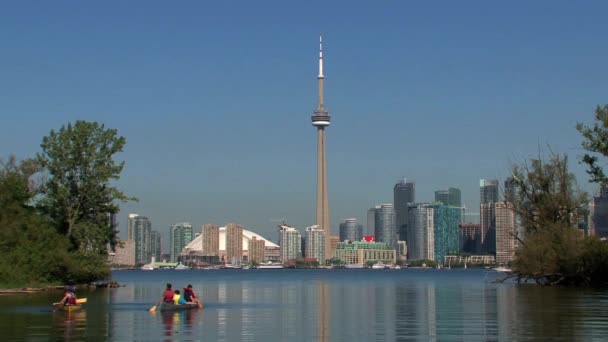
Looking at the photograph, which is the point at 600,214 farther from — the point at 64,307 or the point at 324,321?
the point at 64,307

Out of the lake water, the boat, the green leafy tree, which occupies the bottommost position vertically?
the lake water

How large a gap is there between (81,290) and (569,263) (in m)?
42.5

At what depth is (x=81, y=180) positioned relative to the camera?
281 ft

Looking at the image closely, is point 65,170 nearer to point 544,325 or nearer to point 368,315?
point 368,315

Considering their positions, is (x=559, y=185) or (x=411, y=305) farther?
(x=559, y=185)

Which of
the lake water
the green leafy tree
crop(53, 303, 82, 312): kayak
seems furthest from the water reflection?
the green leafy tree

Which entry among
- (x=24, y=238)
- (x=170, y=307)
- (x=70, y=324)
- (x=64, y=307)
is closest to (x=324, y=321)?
(x=170, y=307)

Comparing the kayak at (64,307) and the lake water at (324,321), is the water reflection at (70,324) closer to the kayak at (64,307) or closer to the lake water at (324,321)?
the lake water at (324,321)

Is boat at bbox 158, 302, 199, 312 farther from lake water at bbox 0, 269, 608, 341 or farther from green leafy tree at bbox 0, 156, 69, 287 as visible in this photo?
green leafy tree at bbox 0, 156, 69, 287

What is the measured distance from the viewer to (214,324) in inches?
1697

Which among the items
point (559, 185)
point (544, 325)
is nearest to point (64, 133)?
point (559, 185)

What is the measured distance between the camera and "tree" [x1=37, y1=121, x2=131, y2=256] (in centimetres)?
8462

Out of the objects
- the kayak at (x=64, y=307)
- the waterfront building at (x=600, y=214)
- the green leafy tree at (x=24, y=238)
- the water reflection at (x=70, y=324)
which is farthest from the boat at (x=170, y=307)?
the waterfront building at (x=600, y=214)

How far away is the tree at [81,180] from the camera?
278ft
